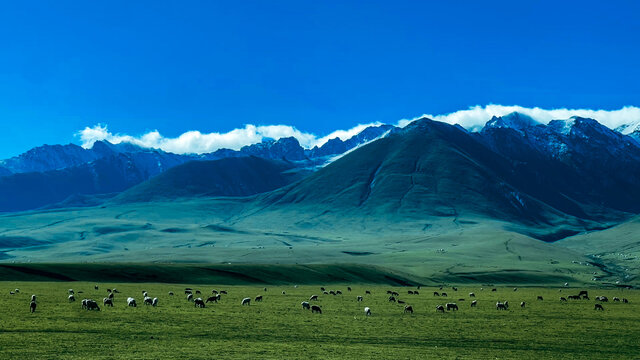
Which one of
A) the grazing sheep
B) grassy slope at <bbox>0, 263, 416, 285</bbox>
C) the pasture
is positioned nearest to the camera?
the pasture

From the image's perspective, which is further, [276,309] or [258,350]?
[276,309]

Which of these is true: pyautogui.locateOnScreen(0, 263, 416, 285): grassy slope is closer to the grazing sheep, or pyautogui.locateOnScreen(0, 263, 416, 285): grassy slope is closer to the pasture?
the pasture

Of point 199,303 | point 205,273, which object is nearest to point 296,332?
point 199,303

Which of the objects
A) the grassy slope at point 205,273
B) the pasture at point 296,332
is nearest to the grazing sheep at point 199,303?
the pasture at point 296,332

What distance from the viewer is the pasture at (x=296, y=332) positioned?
3644cm

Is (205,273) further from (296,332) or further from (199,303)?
(296,332)

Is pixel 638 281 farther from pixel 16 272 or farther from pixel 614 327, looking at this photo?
pixel 16 272

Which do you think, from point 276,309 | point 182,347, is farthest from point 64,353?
point 276,309

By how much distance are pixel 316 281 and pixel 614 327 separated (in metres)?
82.5

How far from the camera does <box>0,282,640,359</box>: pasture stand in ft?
120

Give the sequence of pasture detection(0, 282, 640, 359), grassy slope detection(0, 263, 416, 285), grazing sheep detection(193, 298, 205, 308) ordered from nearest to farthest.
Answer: pasture detection(0, 282, 640, 359), grazing sheep detection(193, 298, 205, 308), grassy slope detection(0, 263, 416, 285)

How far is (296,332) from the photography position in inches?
1804

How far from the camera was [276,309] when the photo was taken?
64000 mm

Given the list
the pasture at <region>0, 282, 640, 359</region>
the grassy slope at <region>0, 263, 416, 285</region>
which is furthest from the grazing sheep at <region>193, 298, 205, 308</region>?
the grassy slope at <region>0, 263, 416, 285</region>
